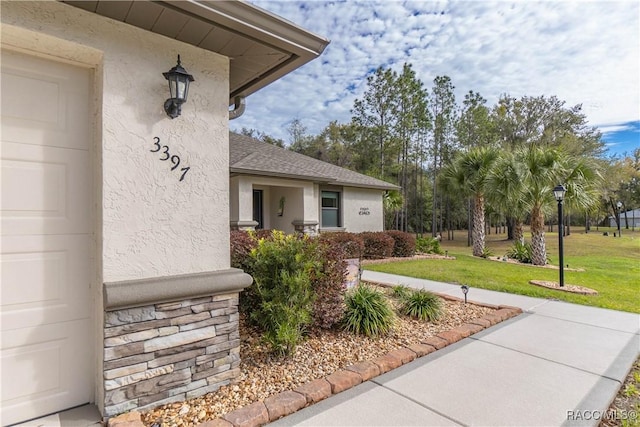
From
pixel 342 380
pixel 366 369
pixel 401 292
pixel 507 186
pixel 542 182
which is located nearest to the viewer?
pixel 342 380

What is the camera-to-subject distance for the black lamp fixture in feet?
8.77

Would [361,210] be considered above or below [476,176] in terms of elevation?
below

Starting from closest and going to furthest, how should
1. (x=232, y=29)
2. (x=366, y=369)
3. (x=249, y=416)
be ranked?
(x=249, y=416), (x=232, y=29), (x=366, y=369)

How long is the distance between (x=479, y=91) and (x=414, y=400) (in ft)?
90.6

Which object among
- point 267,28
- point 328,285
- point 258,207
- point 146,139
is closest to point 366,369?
point 328,285

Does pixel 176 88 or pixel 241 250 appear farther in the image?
pixel 241 250

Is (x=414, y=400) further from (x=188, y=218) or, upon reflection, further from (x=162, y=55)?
(x=162, y=55)

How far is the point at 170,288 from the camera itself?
263cm

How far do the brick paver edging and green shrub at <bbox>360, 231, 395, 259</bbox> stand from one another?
755 centimetres

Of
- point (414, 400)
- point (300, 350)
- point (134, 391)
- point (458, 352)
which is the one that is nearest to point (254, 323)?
point (300, 350)

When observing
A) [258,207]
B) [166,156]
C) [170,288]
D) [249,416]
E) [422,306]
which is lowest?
[249,416]

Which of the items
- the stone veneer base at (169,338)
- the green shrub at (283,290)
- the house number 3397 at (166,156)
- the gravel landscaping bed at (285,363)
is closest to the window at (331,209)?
the gravel landscaping bed at (285,363)

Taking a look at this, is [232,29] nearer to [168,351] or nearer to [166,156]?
[166,156]

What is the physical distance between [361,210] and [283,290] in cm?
1160
